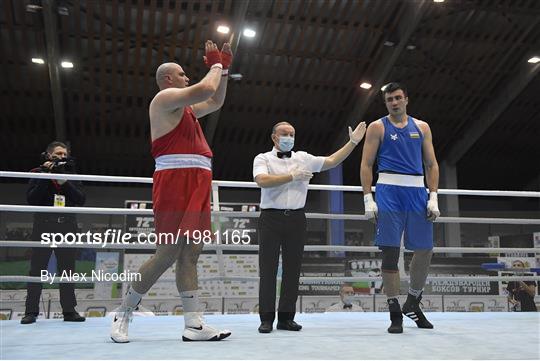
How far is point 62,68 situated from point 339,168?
7.26 m

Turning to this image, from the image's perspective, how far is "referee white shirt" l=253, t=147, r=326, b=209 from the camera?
2957 mm

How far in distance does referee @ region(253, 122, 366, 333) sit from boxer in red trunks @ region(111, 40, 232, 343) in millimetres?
577

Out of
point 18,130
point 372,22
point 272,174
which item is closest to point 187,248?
point 272,174

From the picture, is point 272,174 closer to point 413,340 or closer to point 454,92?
point 413,340

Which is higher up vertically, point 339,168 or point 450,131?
point 450,131

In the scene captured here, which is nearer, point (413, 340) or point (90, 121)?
point (413, 340)

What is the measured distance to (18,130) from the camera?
12.2 metres

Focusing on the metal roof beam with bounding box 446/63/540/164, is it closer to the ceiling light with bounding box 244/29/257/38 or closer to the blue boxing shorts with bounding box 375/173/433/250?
the ceiling light with bounding box 244/29/257/38

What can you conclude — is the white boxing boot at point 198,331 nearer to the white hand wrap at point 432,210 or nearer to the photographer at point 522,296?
the white hand wrap at point 432,210

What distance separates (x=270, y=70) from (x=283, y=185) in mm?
8741

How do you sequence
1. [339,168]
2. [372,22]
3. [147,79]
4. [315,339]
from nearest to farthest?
[315,339] < [372,22] < [147,79] < [339,168]

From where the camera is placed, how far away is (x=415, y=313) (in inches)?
115

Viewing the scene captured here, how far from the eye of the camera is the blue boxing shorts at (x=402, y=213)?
9.32 ft

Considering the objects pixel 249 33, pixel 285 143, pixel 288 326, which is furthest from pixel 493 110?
pixel 288 326
